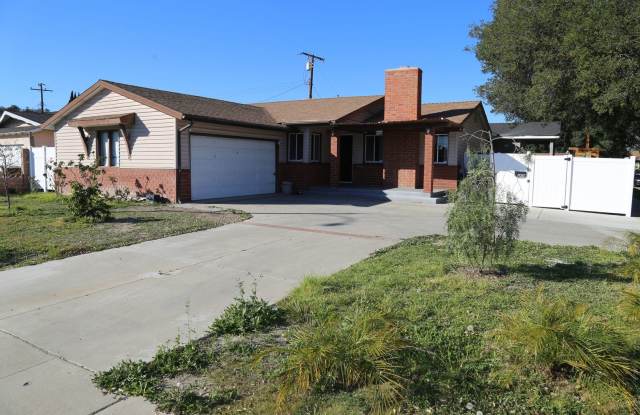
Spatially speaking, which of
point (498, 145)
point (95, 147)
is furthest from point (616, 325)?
point (498, 145)

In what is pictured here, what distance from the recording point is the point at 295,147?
71.9 feet

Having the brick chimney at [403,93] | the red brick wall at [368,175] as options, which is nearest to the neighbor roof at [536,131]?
the red brick wall at [368,175]

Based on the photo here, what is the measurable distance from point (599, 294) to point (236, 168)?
14930 millimetres

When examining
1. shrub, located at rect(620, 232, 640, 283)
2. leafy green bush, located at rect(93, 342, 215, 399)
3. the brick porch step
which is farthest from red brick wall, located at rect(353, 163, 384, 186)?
leafy green bush, located at rect(93, 342, 215, 399)

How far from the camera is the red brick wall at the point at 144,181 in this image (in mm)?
16609

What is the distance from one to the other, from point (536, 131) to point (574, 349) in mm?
29878

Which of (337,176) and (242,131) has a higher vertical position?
(242,131)

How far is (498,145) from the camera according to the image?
112 feet

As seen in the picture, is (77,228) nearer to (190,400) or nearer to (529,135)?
(190,400)

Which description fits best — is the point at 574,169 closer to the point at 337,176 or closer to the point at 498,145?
the point at 337,176

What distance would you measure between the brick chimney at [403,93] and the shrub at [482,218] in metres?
13.4

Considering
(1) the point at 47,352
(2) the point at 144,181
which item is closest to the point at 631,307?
(1) the point at 47,352

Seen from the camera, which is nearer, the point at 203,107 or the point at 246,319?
the point at 246,319

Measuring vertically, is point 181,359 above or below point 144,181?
below
